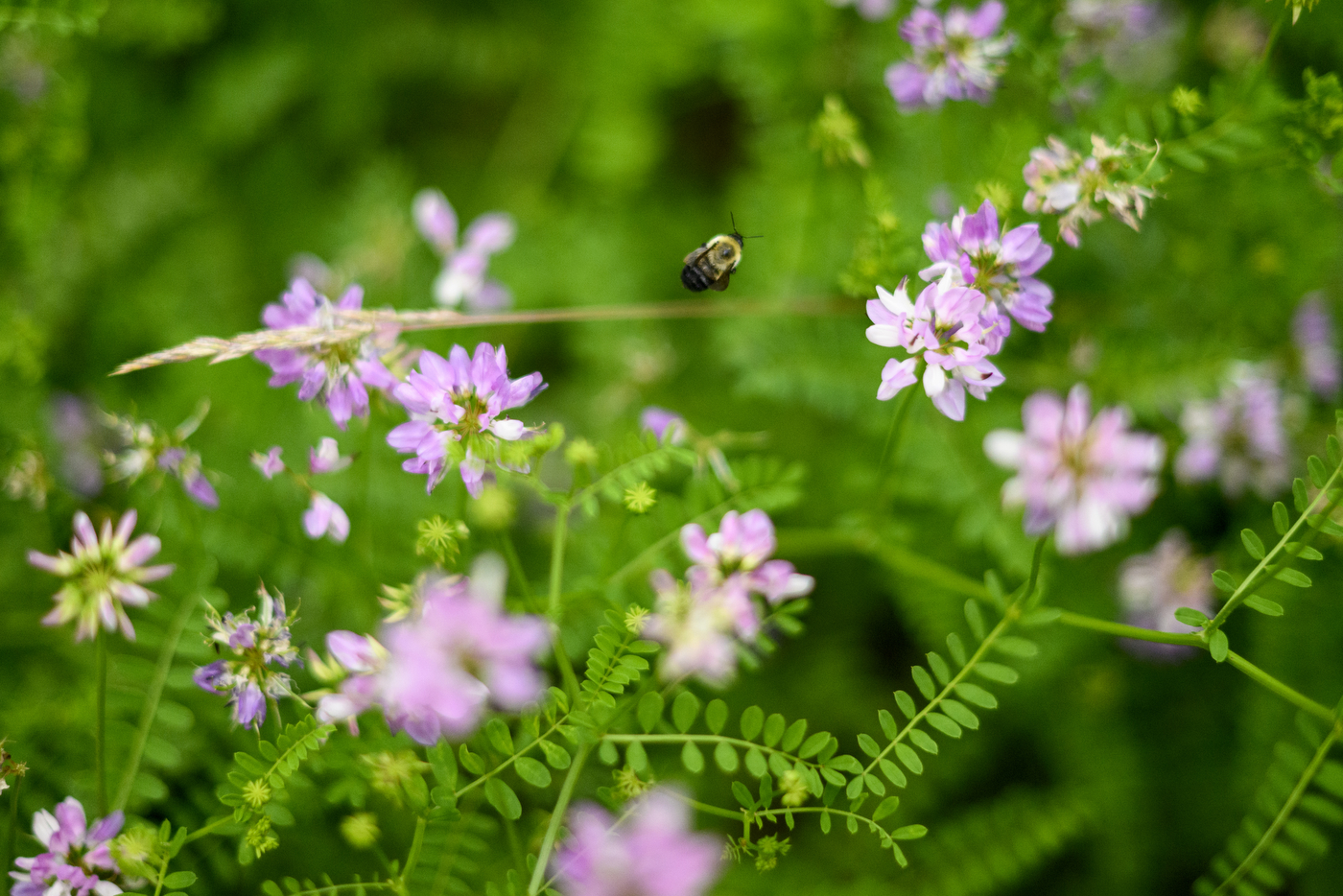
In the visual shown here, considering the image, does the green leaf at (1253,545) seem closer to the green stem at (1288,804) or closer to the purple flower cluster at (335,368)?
the green stem at (1288,804)

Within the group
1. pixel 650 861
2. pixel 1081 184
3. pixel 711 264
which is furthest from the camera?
pixel 711 264

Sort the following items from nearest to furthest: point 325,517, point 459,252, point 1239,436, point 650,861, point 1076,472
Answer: point 650,861 → point 1076,472 → point 325,517 → point 459,252 → point 1239,436

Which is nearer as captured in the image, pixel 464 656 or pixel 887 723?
pixel 464 656

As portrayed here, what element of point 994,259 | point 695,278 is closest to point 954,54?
point 994,259

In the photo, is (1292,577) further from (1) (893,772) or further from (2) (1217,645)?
(1) (893,772)

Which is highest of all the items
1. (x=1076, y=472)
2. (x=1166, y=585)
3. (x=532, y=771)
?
(x=1076, y=472)

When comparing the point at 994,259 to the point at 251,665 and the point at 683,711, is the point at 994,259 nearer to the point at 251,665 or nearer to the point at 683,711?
the point at 683,711

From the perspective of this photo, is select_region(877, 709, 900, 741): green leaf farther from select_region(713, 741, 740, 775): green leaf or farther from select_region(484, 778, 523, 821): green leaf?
select_region(484, 778, 523, 821): green leaf

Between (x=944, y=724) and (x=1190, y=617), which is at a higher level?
(x=1190, y=617)
